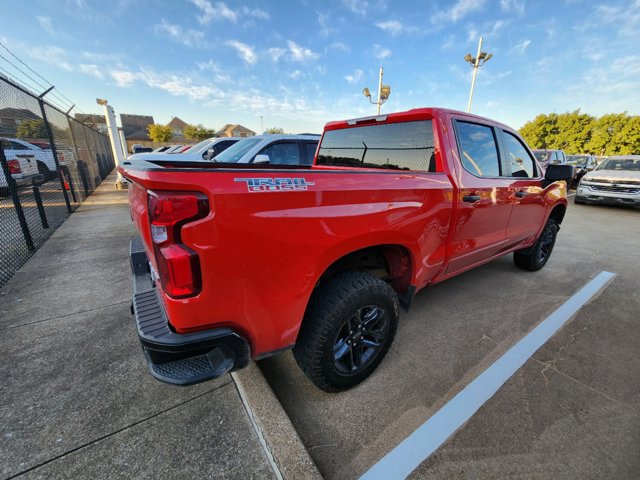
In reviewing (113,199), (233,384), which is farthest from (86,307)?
(113,199)

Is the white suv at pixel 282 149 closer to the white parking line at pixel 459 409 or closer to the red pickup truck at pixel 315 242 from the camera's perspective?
the red pickup truck at pixel 315 242

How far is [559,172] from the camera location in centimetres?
330

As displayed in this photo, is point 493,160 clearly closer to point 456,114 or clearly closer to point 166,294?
point 456,114

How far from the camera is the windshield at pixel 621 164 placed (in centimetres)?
952

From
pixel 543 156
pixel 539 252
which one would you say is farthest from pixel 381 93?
pixel 539 252

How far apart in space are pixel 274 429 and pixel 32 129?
7367mm

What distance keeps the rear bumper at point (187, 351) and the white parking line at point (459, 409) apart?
0.95 metres

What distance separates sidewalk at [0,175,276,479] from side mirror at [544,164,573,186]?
394 centimetres

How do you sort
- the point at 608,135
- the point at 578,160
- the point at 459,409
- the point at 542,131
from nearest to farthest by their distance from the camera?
1. the point at 459,409
2. the point at 578,160
3. the point at 608,135
4. the point at 542,131

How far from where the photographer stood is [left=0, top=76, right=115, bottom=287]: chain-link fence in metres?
4.24

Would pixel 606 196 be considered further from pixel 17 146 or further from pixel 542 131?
pixel 542 131

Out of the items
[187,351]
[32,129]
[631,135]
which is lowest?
[187,351]

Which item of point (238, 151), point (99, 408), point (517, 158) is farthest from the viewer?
point (238, 151)

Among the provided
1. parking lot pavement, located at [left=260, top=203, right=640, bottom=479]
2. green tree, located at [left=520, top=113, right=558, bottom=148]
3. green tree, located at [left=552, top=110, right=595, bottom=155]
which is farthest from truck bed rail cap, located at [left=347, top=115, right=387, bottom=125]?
green tree, located at [left=520, top=113, right=558, bottom=148]
